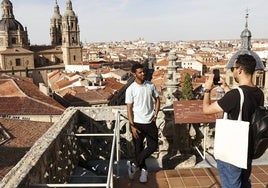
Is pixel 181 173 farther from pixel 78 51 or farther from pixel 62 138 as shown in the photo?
pixel 78 51

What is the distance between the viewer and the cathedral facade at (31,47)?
192ft

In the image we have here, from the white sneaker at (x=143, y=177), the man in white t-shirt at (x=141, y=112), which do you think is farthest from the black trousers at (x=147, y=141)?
the white sneaker at (x=143, y=177)

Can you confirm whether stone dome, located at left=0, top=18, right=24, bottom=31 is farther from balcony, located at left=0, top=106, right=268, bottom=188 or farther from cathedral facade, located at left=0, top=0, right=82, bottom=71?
balcony, located at left=0, top=106, right=268, bottom=188

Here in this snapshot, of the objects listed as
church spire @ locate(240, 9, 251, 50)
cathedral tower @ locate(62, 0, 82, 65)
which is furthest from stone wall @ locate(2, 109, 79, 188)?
cathedral tower @ locate(62, 0, 82, 65)

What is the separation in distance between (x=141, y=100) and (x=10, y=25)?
214ft

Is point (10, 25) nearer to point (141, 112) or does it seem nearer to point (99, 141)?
point (99, 141)

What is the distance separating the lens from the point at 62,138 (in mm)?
4062

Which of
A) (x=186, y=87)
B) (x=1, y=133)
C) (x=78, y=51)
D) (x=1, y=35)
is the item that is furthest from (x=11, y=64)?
(x=1, y=133)

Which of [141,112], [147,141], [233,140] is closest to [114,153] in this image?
[147,141]

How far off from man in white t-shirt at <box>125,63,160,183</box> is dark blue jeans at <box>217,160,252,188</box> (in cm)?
138

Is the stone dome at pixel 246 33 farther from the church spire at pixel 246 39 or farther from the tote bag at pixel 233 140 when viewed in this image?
the tote bag at pixel 233 140

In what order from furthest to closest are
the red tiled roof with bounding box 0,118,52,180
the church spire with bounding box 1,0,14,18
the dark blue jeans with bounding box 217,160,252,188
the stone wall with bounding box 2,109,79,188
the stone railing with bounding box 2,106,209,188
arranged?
the church spire with bounding box 1,0,14,18
the red tiled roof with bounding box 0,118,52,180
the stone railing with bounding box 2,106,209,188
the dark blue jeans with bounding box 217,160,252,188
the stone wall with bounding box 2,109,79,188

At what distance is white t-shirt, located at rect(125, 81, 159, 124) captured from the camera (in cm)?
411

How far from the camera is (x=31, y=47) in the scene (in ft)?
214
